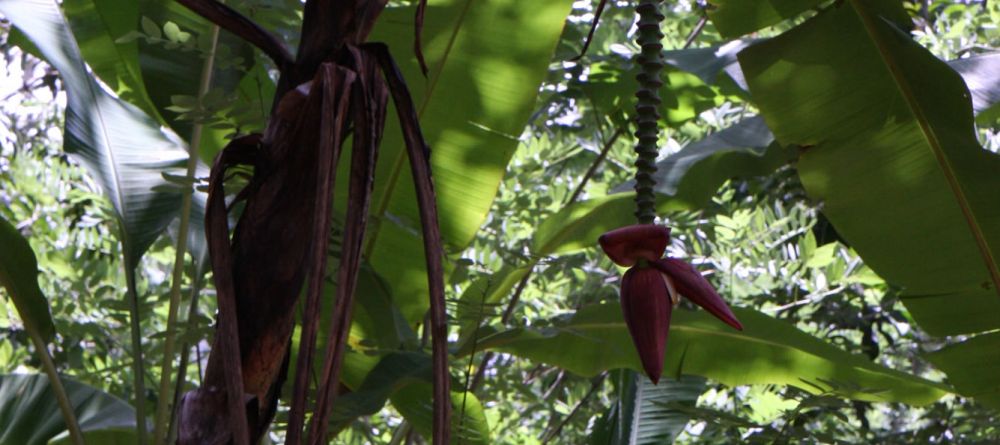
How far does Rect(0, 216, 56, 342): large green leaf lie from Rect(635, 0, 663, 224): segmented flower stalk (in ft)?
3.36

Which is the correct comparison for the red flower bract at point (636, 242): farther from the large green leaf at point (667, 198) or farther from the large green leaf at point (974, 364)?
the large green leaf at point (974, 364)

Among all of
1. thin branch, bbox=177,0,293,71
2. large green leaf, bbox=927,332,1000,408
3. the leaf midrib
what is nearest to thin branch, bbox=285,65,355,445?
thin branch, bbox=177,0,293,71

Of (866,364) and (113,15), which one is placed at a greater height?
(113,15)

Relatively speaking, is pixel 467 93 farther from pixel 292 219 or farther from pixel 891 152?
pixel 292 219

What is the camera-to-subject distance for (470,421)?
1377 millimetres

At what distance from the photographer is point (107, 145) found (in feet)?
4.96

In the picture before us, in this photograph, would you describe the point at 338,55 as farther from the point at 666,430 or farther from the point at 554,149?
the point at 554,149

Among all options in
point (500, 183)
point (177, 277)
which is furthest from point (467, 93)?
point (177, 277)

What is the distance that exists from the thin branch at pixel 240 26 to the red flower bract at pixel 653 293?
276 millimetres

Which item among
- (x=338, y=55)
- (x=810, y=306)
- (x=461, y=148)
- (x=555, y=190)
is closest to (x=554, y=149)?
(x=555, y=190)

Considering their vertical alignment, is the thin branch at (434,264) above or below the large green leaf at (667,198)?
above

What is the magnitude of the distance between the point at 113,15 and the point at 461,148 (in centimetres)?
62

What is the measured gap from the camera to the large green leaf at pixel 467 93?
1.39 meters

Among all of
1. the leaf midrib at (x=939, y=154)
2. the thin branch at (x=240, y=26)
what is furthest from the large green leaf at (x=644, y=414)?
the thin branch at (x=240, y=26)
